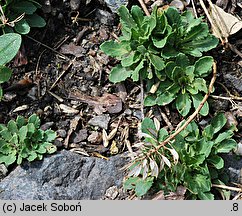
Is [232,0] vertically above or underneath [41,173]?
above

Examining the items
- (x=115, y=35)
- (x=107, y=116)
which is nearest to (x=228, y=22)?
(x=115, y=35)

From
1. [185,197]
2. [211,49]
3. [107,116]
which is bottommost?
[185,197]

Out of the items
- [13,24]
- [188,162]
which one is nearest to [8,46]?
[13,24]

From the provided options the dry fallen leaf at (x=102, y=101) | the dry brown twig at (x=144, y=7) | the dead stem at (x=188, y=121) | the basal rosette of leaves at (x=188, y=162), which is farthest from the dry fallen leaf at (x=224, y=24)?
the dry fallen leaf at (x=102, y=101)

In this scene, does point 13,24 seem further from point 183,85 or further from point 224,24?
point 224,24

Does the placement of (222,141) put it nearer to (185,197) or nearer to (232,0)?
(185,197)

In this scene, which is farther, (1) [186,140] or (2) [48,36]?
(2) [48,36]
